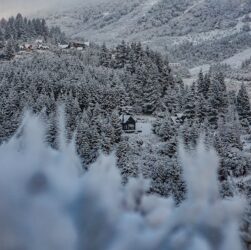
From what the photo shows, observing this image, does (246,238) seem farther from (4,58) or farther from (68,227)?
(4,58)

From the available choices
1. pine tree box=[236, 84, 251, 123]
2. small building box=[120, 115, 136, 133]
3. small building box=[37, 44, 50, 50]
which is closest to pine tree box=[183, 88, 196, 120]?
small building box=[120, 115, 136, 133]

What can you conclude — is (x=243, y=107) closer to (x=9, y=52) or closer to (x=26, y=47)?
(x=9, y=52)

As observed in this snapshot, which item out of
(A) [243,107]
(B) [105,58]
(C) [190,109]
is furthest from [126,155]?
(B) [105,58]

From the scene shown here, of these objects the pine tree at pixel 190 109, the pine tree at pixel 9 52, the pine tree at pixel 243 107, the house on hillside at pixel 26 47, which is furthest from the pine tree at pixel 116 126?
the house on hillside at pixel 26 47

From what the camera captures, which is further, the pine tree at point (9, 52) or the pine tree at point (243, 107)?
the pine tree at point (9, 52)

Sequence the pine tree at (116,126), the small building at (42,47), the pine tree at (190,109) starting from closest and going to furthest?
the pine tree at (116,126)
the pine tree at (190,109)
the small building at (42,47)

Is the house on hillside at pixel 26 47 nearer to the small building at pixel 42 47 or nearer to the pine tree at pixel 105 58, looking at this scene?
the small building at pixel 42 47

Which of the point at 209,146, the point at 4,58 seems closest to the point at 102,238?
the point at 209,146
